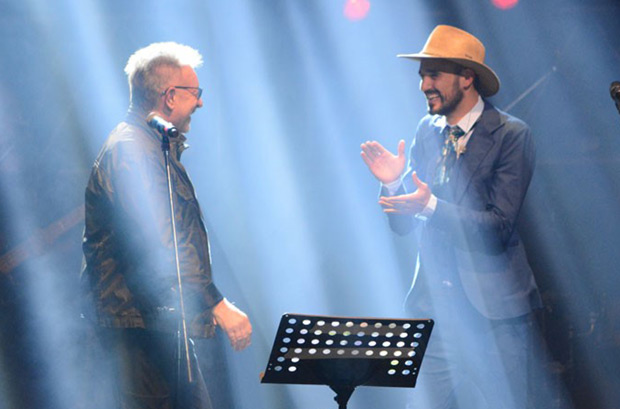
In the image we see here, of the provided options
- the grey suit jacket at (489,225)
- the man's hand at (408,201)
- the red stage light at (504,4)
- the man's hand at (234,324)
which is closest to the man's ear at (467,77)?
the grey suit jacket at (489,225)

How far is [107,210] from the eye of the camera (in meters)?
3.81

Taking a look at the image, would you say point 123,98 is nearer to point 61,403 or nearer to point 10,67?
point 10,67

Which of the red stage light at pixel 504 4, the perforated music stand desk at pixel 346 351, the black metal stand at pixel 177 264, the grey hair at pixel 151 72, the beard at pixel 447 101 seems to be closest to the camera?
the perforated music stand desk at pixel 346 351

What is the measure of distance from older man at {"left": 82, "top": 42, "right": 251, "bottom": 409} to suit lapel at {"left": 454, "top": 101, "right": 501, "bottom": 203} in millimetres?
1315

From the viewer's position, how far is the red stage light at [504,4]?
6.89 m

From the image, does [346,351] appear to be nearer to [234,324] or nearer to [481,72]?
[234,324]

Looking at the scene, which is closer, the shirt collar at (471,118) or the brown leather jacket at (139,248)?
the brown leather jacket at (139,248)

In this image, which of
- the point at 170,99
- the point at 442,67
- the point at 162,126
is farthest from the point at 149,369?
the point at 442,67

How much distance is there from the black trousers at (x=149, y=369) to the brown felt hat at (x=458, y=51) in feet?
6.17

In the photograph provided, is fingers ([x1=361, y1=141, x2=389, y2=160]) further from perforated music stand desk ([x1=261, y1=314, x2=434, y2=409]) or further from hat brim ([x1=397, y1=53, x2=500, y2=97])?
perforated music stand desk ([x1=261, y1=314, x2=434, y2=409])

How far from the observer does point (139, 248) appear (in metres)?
3.74

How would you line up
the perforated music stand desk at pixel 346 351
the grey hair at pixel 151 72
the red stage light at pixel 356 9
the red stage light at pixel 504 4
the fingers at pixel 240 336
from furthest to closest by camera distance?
the red stage light at pixel 504 4 < the red stage light at pixel 356 9 < the grey hair at pixel 151 72 < the fingers at pixel 240 336 < the perforated music stand desk at pixel 346 351

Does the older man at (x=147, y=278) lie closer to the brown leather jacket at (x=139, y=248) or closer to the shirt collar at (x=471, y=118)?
the brown leather jacket at (x=139, y=248)

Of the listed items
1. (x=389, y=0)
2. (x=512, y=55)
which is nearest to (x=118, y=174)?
(x=389, y=0)
